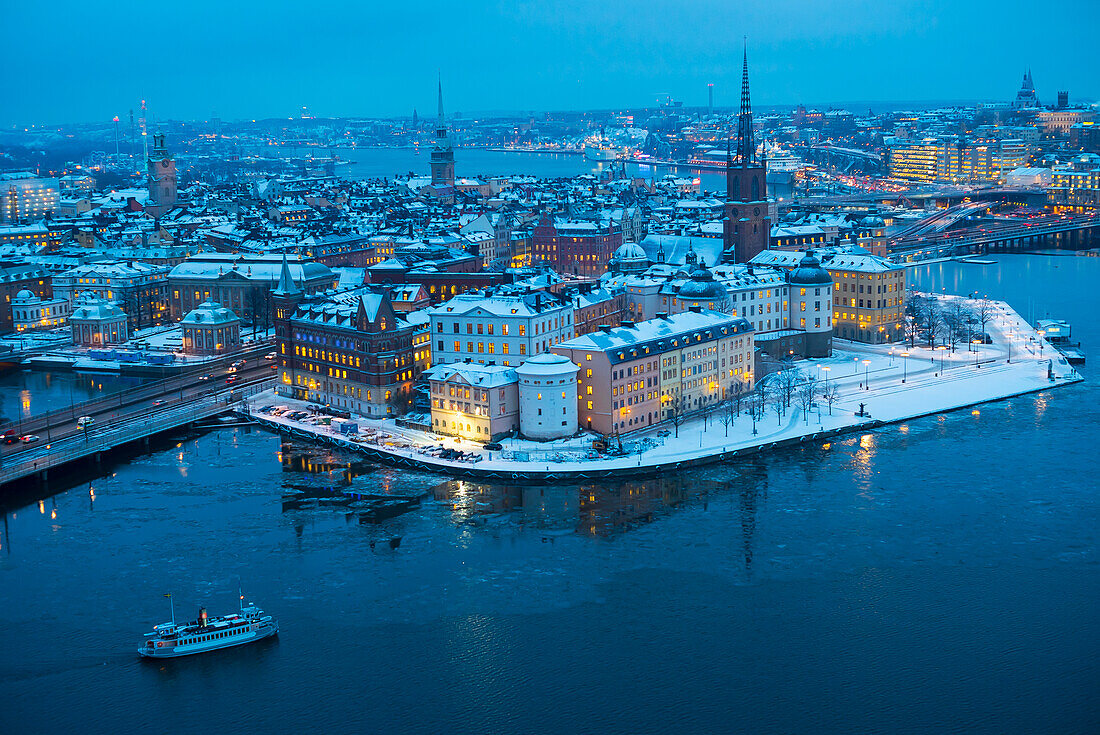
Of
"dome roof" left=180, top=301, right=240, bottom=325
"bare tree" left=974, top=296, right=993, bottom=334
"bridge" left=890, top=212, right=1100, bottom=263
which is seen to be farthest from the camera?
"bridge" left=890, top=212, right=1100, bottom=263

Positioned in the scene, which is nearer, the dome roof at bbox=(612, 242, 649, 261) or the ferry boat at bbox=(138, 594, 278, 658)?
the ferry boat at bbox=(138, 594, 278, 658)

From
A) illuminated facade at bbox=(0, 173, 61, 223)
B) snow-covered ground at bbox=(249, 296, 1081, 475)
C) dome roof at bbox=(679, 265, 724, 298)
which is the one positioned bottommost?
snow-covered ground at bbox=(249, 296, 1081, 475)

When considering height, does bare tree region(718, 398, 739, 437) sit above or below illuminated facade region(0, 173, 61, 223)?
below

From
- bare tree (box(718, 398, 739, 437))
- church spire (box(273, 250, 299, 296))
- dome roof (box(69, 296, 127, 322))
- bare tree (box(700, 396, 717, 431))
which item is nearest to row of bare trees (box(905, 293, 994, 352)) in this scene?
bare tree (box(718, 398, 739, 437))

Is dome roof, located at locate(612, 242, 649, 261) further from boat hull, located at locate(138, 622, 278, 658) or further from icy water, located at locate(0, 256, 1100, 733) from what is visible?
boat hull, located at locate(138, 622, 278, 658)

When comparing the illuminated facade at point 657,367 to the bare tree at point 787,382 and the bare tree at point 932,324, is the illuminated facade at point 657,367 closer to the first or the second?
the bare tree at point 787,382

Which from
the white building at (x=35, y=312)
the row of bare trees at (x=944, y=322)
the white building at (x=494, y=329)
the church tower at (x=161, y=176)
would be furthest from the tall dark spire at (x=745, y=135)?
the church tower at (x=161, y=176)

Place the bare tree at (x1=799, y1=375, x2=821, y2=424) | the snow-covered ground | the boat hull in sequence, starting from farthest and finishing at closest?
the bare tree at (x1=799, y1=375, x2=821, y2=424)
the snow-covered ground
the boat hull

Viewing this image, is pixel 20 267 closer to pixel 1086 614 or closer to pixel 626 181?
pixel 1086 614
